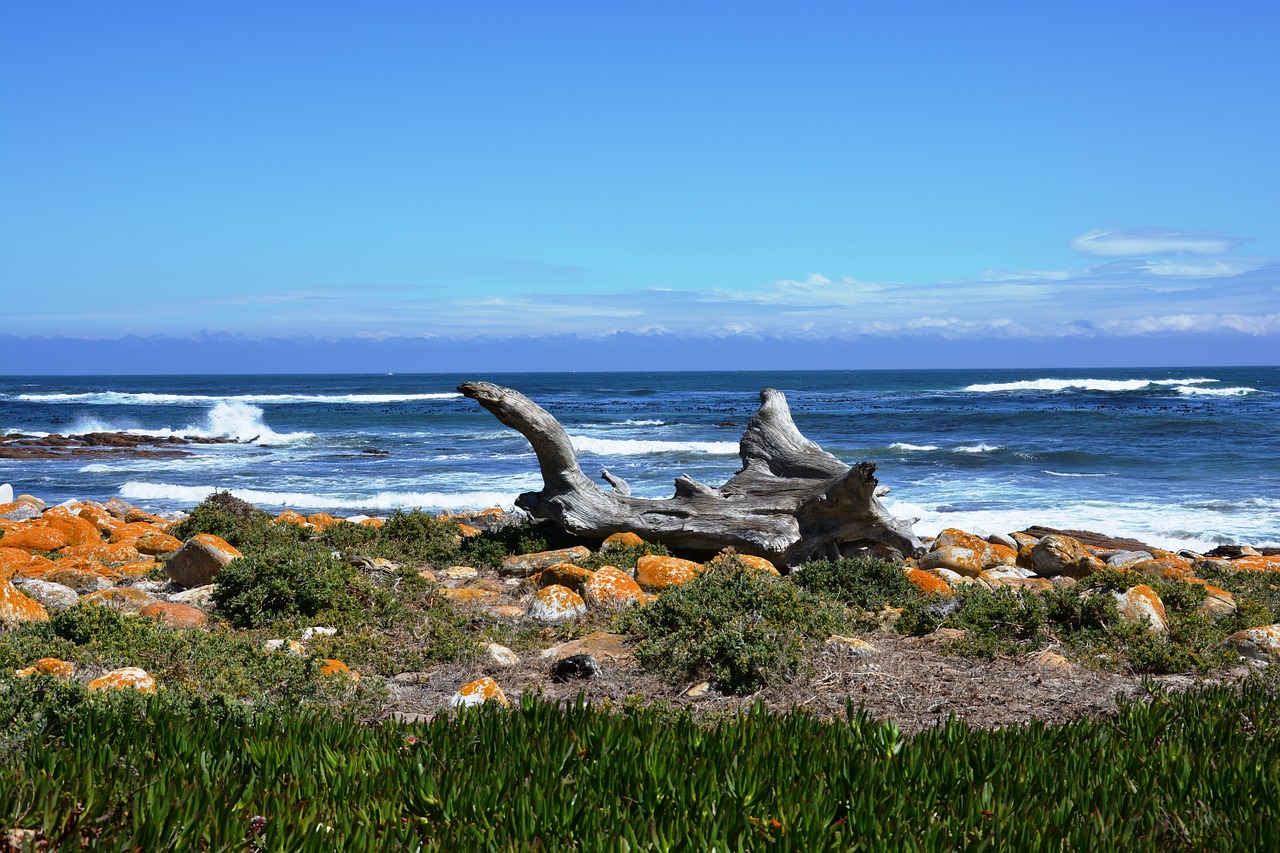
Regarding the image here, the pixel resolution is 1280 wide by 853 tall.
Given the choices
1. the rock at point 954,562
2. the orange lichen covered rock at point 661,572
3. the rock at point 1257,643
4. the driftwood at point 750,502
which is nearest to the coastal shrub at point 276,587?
the orange lichen covered rock at point 661,572

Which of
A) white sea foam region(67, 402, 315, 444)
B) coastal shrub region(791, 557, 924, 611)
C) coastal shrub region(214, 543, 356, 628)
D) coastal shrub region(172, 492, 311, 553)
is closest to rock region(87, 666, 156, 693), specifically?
coastal shrub region(214, 543, 356, 628)

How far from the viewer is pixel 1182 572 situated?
10773 millimetres

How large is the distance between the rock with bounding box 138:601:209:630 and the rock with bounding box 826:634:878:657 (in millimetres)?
4650

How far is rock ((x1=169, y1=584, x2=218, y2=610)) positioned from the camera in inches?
334

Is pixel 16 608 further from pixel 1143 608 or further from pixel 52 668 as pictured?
pixel 1143 608

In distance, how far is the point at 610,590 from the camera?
834 cm

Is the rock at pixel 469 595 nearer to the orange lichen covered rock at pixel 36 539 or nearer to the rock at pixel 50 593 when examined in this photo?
the rock at pixel 50 593

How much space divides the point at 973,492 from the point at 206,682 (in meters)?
19.8

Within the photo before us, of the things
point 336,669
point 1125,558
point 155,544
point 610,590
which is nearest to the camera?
point 336,669

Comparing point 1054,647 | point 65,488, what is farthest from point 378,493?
point 1054,647

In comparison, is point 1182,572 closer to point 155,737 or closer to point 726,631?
point 726,631

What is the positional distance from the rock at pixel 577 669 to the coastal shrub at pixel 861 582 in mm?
2700

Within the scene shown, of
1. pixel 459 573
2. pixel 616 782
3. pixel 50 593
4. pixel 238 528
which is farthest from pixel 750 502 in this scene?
pixel 616 782

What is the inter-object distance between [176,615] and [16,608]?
1.07 metres
